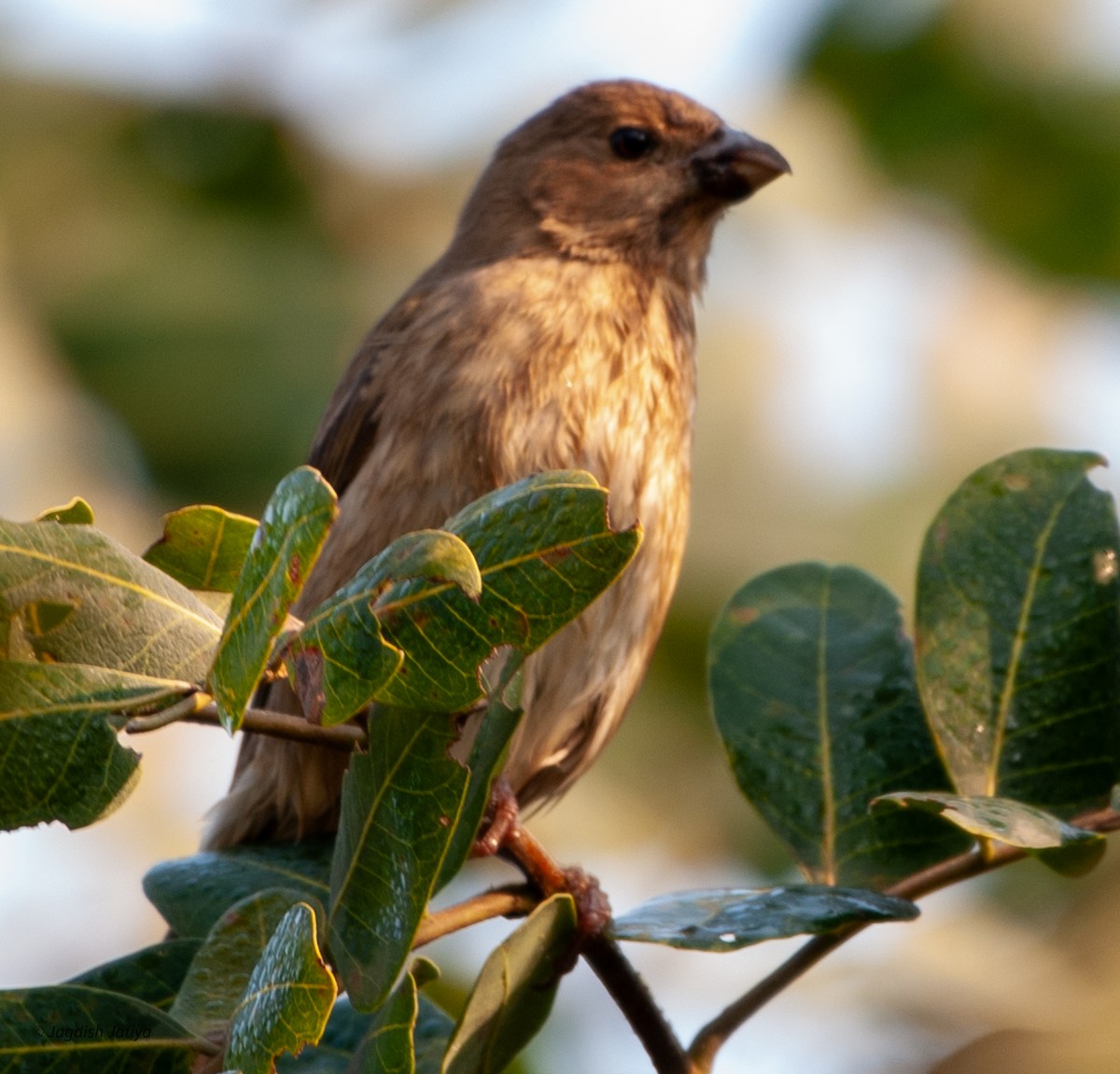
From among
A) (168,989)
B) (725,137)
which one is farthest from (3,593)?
(725,137)

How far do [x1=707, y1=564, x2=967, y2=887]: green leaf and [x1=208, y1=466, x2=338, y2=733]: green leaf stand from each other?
1.02 metres

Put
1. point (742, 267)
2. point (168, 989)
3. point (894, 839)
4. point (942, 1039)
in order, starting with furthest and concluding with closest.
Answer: point (742, 267)
point (942, 1039)
point (894, 839)
point (168, 989)

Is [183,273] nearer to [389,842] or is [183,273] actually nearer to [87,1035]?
[87,1035]

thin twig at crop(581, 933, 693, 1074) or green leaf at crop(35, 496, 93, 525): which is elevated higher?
green leaf at crop(35, 496, 93, 525)

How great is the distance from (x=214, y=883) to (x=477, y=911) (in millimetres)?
542

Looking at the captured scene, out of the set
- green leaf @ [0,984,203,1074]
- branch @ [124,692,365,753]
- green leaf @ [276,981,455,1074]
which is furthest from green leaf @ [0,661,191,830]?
green leaf @ [276,981,455,1074]

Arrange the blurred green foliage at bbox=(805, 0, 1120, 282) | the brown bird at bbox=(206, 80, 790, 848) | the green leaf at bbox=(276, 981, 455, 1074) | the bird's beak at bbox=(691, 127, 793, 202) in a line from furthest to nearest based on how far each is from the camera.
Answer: the blurred green foliage at bbox=(805, 0, 1120, 282) < the bird's beak at bbox=(691, 127, 793, 202) < the brown bird at bbox=(206, 80, 790, 848) < the green leaf at bbox=(276, 981, 455, 1074)

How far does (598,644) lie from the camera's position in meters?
3.53

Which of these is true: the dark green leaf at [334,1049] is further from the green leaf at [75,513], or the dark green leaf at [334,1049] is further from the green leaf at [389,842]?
the green leaf at [75,513]

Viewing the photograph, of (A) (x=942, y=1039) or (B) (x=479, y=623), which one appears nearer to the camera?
(B) (x=479, y=623)

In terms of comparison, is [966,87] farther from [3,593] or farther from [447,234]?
[3,593]

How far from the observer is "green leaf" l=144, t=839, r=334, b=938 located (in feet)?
7.38

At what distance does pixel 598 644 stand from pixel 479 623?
2.02m

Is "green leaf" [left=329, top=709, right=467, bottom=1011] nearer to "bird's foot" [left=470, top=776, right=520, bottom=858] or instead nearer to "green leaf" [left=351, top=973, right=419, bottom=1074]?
"green leaf" [left=351, top=973, right=419, bottom=1074]
